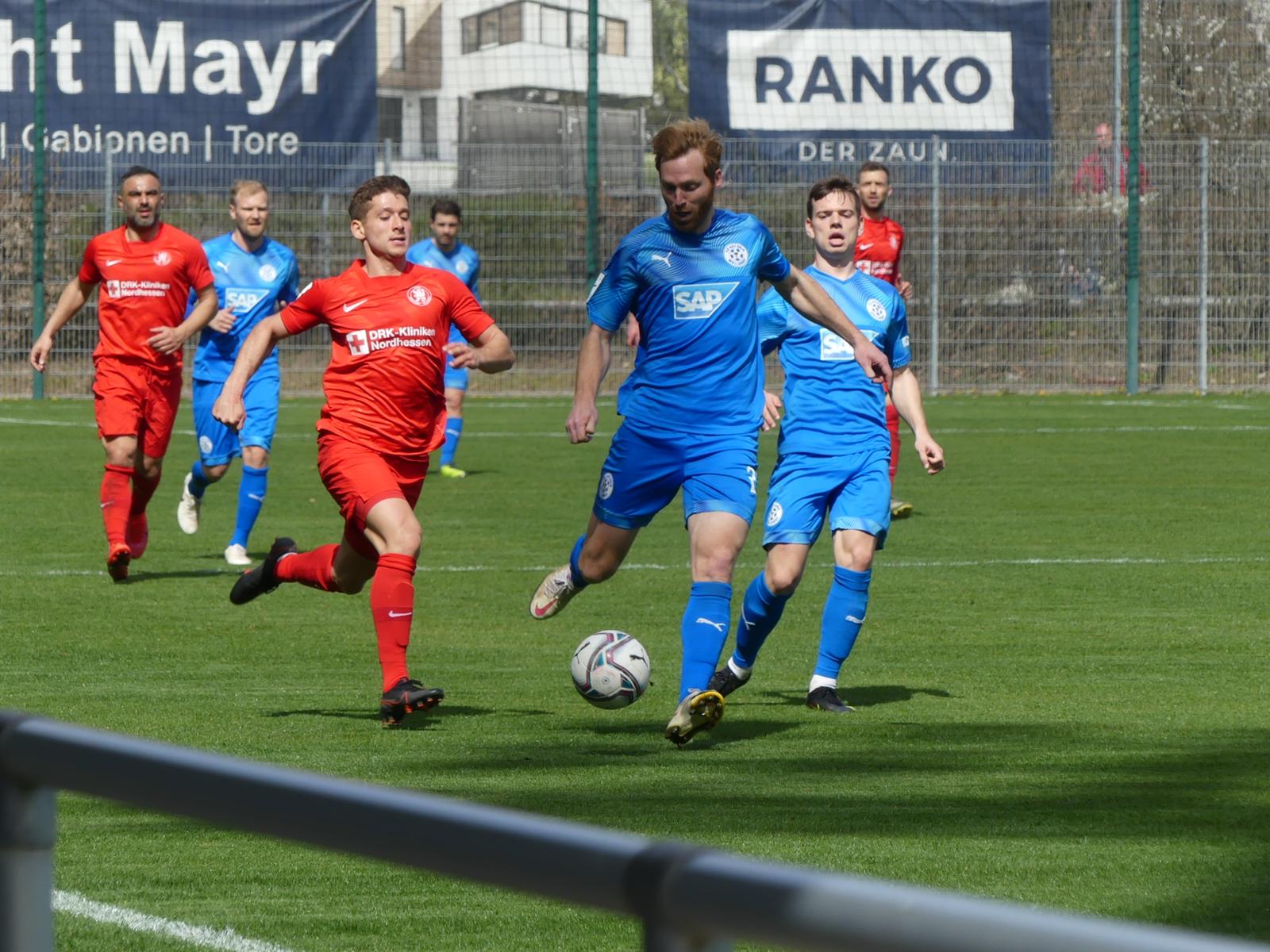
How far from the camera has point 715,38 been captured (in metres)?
24.7

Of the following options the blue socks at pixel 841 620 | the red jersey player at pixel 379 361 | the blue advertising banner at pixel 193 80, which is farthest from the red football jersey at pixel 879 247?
the blue advertising banner at pixel 193 80

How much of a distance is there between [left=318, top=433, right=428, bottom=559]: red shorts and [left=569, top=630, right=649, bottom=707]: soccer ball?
0.93m

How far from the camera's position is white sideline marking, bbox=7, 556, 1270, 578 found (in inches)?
442

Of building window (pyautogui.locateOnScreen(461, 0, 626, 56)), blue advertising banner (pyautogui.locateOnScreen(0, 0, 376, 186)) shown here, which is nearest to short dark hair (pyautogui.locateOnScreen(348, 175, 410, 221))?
blue advertising banner (pyautogui.locateOnScreen(0, 0, 376, 186))

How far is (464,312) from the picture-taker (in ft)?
24.7

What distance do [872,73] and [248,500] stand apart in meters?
14.9

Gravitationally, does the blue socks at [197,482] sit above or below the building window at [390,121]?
below

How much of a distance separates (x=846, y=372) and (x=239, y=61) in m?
17.7

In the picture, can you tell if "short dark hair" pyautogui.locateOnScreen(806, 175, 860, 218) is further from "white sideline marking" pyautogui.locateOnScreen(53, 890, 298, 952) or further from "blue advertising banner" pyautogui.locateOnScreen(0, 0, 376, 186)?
"blue advertising banner" pyautogui.locateOnScreen(0, 0, 376, 186)

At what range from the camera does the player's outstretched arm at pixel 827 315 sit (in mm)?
7047

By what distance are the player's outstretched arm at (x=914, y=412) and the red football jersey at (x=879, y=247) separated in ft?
20.0

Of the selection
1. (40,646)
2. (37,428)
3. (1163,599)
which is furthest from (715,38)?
(40,646)

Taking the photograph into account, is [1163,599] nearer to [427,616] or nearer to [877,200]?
[427,616]

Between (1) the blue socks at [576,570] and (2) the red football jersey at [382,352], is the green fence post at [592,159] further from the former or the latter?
(1) the blue socks at [576,570]
